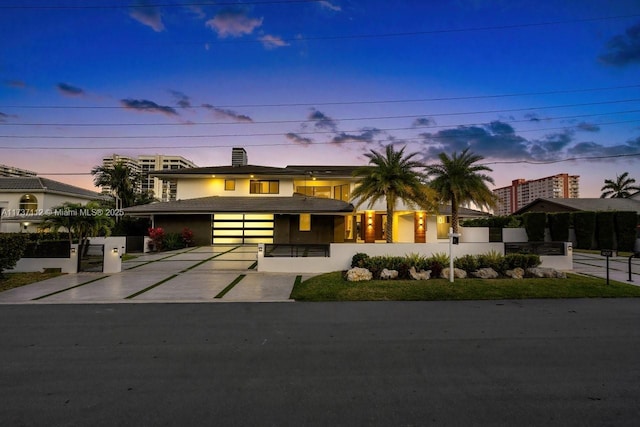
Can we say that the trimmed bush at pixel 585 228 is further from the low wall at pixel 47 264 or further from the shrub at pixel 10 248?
the shrub at pixel 10 248

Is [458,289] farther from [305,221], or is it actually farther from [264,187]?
[264,187]

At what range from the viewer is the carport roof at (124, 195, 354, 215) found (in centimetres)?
2159

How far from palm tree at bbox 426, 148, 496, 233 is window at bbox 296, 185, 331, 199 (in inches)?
357

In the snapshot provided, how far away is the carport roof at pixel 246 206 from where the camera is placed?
70.8 feet

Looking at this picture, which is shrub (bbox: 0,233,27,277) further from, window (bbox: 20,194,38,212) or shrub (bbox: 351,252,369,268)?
window (bbox: 20,194,38,212)

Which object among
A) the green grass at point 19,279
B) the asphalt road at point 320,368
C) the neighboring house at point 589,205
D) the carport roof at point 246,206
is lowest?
the green grass at point 19,279

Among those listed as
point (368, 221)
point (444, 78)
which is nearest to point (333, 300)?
point (368, 221)

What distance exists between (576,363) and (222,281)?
34.4ft

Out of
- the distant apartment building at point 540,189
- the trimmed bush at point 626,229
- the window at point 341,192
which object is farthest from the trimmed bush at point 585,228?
the distant apartment building at point 540,189

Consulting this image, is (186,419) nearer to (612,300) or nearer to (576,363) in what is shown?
(576,363)

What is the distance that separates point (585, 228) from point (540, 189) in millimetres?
78291

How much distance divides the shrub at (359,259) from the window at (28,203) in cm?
3489

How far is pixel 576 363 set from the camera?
191 inches

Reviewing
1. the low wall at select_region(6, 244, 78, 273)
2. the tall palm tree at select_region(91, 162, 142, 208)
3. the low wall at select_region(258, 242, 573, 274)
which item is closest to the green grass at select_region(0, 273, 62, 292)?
the low wall at select_region(6, 244, 78, 273)
